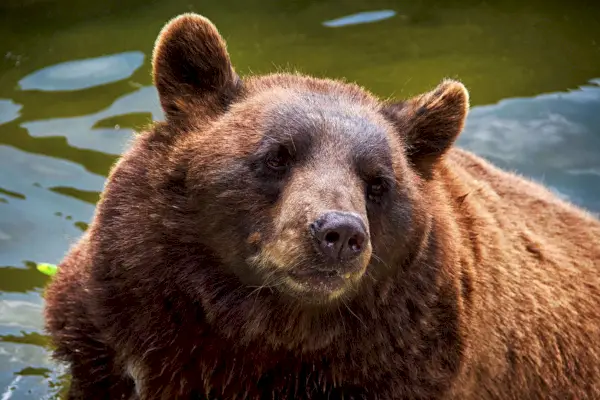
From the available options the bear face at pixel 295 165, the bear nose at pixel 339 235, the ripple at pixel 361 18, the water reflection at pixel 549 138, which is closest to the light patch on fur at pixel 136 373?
the bear face at pixel 295 165

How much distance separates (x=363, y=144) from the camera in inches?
190

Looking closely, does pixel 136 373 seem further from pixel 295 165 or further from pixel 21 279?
pixel 21 279

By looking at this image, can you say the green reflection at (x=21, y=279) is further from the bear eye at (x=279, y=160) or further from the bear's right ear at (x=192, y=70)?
the bear eye at (x=279, y=160)

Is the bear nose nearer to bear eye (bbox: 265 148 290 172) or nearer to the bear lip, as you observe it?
the bear lip

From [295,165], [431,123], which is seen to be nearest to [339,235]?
[295,165]

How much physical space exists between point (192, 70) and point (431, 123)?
1.31 meters

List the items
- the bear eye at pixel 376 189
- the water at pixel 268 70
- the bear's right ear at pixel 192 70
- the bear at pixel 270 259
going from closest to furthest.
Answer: the bear at pixel 270 259 → the bear eye at pixel 376 189 → the bear's right ear at pixel 192 70 → the water at pixel 268 70

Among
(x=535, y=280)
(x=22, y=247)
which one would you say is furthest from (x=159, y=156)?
(x=22, y=247)

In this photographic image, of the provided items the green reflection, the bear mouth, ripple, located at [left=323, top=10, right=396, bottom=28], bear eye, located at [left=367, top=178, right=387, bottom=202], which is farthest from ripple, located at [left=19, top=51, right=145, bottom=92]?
the bear mouth

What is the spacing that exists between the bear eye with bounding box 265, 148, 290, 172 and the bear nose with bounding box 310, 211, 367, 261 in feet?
1.73

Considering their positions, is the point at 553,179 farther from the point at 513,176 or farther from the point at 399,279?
the point at 399,279

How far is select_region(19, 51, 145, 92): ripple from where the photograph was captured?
9109mm

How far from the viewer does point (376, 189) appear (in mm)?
4840

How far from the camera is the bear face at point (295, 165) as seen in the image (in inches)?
173
